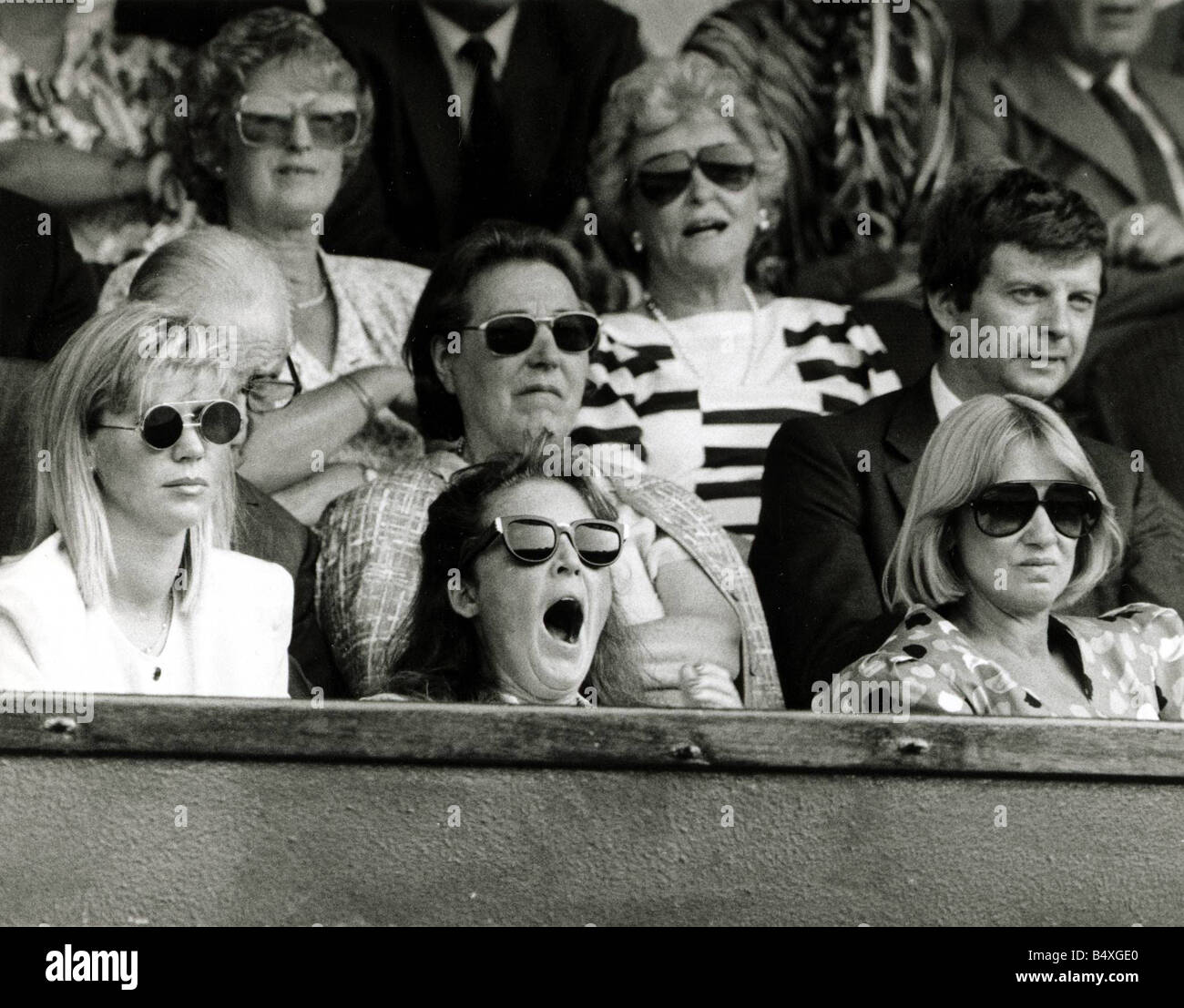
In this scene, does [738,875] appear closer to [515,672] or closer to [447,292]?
[515,672]

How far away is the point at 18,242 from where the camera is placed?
6391 millimetres

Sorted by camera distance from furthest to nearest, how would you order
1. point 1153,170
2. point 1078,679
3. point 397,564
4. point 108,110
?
point 1153,170 → point 108,110 → point 397,564 → point 1078,679

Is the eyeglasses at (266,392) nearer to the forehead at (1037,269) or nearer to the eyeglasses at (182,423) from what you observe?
the eyeglasses at (182,423)

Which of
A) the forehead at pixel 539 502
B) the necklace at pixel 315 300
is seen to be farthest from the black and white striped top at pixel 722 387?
the forehead at pixel 539 502

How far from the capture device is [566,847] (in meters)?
5.09

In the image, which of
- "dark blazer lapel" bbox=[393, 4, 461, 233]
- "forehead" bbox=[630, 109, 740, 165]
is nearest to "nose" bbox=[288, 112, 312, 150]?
"dark blazer lapel" bbox=[393, 4, 461, 233]

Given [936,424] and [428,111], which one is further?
[428,111]

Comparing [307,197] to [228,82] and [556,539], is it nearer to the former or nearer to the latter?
[228,82]

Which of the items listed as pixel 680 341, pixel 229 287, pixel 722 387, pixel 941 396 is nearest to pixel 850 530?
pixel 941 396

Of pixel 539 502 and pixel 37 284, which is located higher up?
pixel 37 284

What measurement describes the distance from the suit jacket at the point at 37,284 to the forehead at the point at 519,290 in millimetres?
942

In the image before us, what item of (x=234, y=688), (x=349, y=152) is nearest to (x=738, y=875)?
(x=234, y=688)

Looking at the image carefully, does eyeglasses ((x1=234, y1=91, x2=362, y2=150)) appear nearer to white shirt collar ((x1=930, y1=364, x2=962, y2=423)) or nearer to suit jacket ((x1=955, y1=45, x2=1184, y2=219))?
white shirt collar ((x1=930, y1=364, x2=962, y2=423))

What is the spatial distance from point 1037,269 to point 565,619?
1401 millimetres
